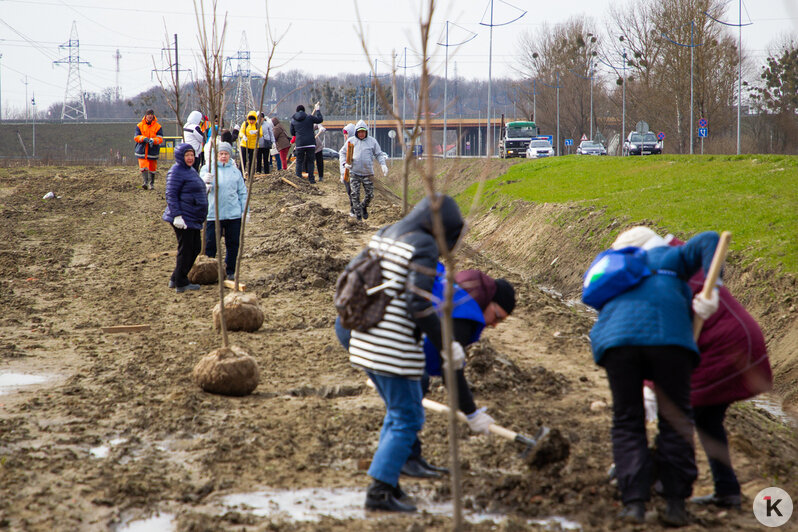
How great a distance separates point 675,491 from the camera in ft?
11.5

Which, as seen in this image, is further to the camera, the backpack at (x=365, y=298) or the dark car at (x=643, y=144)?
the dark car at (x=643, y=144)

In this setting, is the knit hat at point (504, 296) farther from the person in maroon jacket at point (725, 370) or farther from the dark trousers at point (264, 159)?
the dark trousers at point (264, 159)

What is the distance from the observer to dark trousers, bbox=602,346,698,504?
3453mm

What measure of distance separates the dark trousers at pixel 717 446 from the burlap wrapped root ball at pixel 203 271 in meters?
6.99

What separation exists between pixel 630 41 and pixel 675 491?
182 feet

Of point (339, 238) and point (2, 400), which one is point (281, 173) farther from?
point (2, 400)

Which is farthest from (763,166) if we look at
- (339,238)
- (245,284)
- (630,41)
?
(630,41)

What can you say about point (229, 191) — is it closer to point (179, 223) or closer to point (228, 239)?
point (228, 239)

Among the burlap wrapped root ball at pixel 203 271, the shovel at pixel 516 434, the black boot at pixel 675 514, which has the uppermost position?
the burlap wrapped root ball at pixel 203 271

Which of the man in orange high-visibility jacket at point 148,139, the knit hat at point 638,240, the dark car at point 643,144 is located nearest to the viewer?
the knit hat at point 638,240

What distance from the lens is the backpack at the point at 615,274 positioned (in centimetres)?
348

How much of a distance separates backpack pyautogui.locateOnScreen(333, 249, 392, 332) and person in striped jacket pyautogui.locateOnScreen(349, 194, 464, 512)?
0.03 m

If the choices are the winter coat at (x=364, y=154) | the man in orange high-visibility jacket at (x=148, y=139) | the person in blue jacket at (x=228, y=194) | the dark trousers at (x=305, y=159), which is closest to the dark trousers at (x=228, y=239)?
the person in blue jacket at (x=228, y=194)
